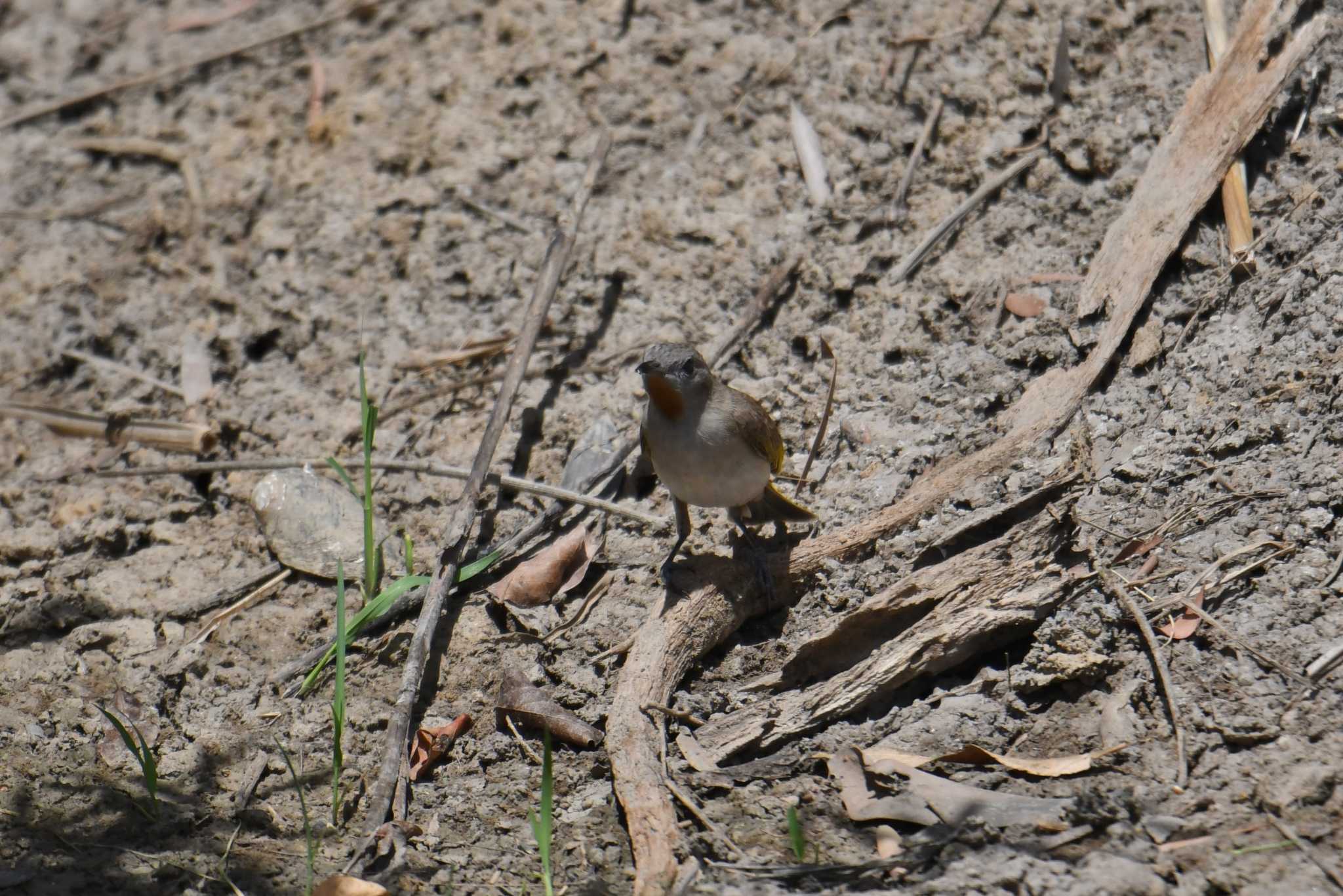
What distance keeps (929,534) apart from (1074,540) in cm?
58

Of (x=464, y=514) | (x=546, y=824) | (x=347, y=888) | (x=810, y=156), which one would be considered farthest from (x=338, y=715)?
(x=810, y=156)

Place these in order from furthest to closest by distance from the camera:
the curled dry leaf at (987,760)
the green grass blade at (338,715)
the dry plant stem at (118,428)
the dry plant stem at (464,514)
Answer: the dry plant stem at (118,428), the dry plant stem at (464,514), the green grass blade at (338,715), the curled dry leaf at (987,760)

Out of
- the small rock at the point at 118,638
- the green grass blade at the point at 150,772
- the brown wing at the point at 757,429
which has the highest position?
the brown wing at the point at 757,429

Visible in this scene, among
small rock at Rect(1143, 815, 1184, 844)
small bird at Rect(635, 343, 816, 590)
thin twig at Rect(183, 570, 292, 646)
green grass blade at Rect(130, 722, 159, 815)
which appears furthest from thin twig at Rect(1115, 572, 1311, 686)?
thin twig at Rect(183, 570, 292, 646)

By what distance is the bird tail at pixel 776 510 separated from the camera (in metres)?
4.99

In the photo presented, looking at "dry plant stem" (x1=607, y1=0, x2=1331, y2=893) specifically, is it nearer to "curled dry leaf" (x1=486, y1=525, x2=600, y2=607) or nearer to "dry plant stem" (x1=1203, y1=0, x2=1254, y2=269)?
"dry plant stem" (x1=1203, y1=0, x2=1254, y2=269)

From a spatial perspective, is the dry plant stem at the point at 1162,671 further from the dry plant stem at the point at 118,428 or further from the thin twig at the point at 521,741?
the dry plant stem at the point at 118,428

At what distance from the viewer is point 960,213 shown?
5.77m

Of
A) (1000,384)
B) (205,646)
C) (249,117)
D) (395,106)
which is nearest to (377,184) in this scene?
(395,106)

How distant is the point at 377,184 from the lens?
6.82 m

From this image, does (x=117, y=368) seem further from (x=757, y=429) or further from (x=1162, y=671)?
(x=1162, y=671)

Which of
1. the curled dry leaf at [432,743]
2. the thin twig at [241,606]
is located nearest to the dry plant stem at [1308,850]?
the curled dry leaf at [432,743]

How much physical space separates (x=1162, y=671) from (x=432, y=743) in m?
2.59

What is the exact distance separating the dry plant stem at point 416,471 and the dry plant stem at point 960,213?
70.5 inches
